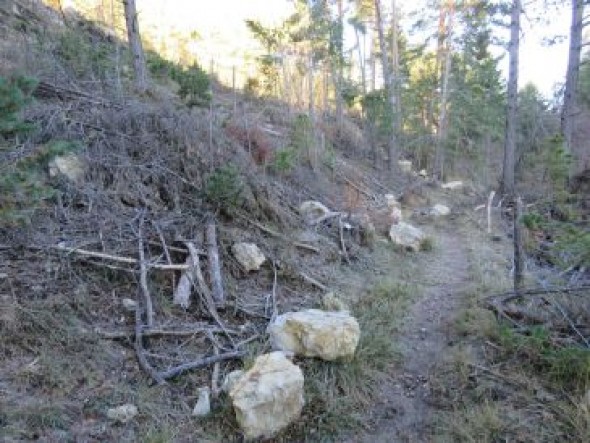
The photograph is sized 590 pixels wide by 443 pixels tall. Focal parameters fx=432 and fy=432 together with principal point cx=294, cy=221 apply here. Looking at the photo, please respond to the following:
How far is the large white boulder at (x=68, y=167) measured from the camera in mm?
5250

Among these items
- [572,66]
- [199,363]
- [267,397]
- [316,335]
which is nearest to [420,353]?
→ [316,335]

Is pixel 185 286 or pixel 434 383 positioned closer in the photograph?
pixel 434 383

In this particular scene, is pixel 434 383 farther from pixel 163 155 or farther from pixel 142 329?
pixel 163 155

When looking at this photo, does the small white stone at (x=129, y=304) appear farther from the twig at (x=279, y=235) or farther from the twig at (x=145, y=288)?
the twig at (x=279, y=235)

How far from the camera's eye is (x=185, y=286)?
15.3 feet

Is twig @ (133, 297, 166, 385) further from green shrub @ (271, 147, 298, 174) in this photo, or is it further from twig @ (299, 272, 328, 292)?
green shrub @ (271, 147, 298, 174)

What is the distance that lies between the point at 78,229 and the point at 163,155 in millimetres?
1950

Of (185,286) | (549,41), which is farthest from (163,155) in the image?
(549,41)

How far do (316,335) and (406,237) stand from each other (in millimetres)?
5153

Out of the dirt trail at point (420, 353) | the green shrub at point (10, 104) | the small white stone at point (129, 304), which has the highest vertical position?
the green shrub at point (10, 104)

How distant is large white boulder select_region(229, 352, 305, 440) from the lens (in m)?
3.13

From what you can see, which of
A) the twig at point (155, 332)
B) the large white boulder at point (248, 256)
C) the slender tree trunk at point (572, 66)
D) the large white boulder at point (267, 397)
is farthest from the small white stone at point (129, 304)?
the slender tree trunk at point (572, 66)

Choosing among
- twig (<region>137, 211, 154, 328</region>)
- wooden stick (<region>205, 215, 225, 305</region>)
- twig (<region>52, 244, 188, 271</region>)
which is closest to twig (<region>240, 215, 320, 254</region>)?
wooden stick (<region>205, 215, 225, 305</region>)

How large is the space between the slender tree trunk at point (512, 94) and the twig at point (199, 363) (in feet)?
15.5
